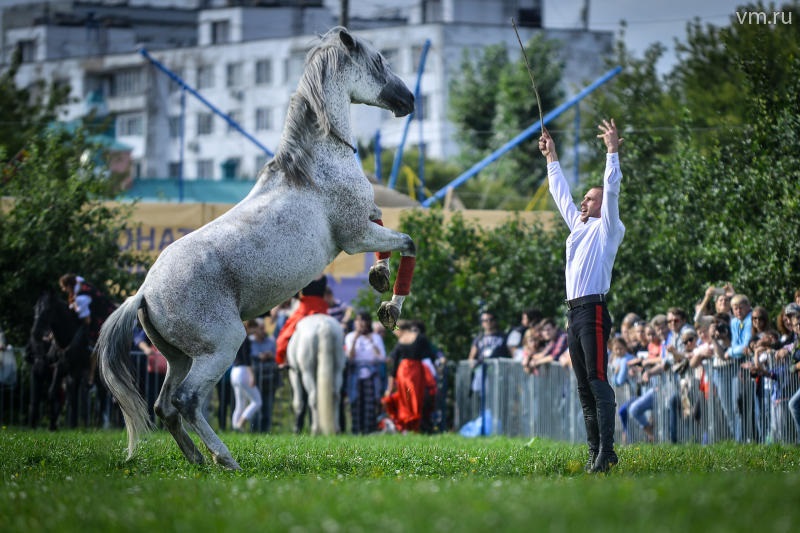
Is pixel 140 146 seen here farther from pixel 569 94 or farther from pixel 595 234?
pixel 595 234

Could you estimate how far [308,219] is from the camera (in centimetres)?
950

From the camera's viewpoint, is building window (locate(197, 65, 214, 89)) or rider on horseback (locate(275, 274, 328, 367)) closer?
rider on horseback (locate(275, 274, 328, 367))

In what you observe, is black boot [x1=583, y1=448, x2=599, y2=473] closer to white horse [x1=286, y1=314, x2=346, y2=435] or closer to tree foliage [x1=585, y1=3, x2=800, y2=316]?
tree foliage [x1=585, y1=3, x2=800, y2=316]

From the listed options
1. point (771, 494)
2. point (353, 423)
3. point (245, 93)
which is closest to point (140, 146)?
point (245, 93)

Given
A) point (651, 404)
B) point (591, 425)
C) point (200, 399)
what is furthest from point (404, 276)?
point (651, 404)

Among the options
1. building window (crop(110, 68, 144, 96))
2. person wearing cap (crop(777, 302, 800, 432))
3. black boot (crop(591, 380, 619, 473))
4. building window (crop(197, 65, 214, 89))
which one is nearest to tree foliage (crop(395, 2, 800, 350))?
person wearing cap (crop(777, 302, 800, 432))

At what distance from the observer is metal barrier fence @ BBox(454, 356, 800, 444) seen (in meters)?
13.7

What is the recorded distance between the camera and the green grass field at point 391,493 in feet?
17.7

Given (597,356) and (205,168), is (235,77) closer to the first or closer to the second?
(205,168)

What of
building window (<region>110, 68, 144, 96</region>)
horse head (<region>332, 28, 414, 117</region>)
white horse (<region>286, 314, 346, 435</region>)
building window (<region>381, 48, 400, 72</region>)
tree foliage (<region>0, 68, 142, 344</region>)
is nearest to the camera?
horse head (<region>332, 28, 414, 117</region>)

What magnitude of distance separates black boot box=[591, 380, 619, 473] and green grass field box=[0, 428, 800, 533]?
146 mm

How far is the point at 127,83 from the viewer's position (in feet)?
275

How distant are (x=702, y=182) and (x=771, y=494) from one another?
46.4ft

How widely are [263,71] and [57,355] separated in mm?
62327
